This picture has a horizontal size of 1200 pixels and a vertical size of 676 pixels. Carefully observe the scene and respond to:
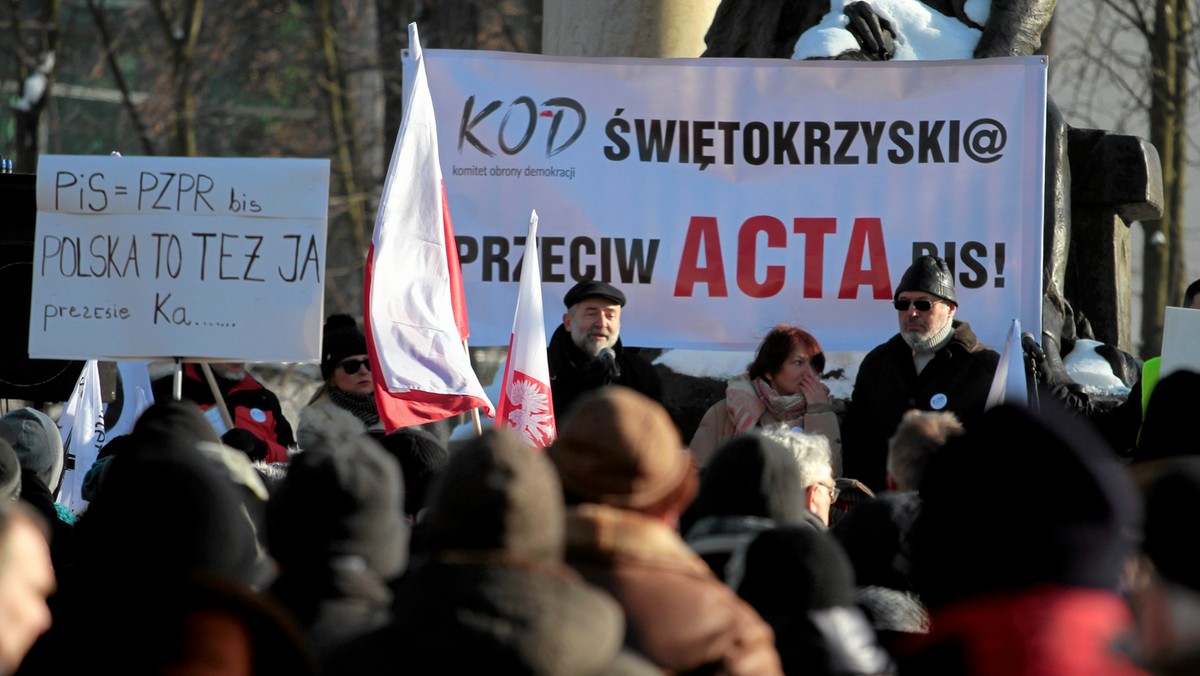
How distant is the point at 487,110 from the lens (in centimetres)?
716

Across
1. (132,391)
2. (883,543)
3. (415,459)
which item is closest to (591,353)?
(415,459)

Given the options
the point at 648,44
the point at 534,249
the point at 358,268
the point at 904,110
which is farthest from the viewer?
the point at 358,268

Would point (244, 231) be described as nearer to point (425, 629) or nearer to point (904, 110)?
point (904, 110)

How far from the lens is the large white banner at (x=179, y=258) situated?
20.7 ft

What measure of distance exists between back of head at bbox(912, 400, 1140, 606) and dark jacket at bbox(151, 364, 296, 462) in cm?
407

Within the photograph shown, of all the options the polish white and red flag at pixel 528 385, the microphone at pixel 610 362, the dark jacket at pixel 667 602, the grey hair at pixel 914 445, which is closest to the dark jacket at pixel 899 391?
the microphone at pixel 610 362

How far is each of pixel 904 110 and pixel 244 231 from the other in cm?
268

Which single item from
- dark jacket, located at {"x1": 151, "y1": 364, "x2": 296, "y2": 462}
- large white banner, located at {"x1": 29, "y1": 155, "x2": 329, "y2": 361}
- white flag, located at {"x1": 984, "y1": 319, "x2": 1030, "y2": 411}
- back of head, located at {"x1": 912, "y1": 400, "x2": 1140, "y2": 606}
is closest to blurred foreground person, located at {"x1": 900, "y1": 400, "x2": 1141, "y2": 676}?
back of head, located at {"x1": 912, "y1": 400, "x2": 1140, "y2": 606}

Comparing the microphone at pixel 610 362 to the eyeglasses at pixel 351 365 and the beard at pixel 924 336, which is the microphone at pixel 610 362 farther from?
the beard at pixel 924 336

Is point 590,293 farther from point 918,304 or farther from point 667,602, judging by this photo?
point 667,602

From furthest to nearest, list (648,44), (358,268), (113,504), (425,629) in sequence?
1. (358,268)
2. (648,44)
3. (113,504)
4. (425,629)

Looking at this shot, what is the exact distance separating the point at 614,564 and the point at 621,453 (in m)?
0.20

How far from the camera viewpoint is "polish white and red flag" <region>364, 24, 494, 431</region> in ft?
19.3

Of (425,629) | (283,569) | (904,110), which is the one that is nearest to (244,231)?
(904,110)
